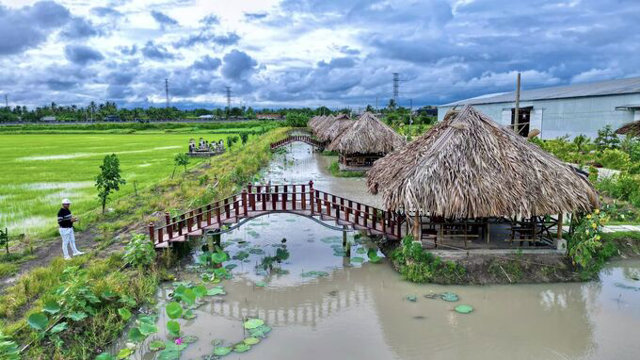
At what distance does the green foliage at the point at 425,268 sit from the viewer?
893cm

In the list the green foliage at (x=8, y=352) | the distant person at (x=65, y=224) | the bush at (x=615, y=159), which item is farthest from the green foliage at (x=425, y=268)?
the bush at (x=615, y=159)

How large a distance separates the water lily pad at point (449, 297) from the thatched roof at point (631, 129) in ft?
58.5

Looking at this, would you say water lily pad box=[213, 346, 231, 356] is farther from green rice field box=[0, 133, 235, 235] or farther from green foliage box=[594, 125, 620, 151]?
green foliage box=[594, 125, 620, 151]

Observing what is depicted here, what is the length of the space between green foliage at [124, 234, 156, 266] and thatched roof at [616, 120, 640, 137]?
22509 millimetres

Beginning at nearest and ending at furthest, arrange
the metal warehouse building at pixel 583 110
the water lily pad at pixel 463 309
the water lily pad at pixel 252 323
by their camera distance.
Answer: the water lily pad at pixel 252 323
the water lily pad at pixel 463 309
the metal warehouse building at pixel 583 110

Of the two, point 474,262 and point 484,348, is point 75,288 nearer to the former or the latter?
point 484,348

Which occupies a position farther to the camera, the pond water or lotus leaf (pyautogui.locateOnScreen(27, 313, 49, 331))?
the pond water

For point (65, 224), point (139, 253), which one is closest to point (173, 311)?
point (139, 253)

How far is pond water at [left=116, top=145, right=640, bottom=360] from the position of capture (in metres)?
6.67

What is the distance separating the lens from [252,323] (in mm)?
7406

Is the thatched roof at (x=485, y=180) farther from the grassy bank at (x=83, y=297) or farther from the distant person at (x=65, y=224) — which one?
the distant person at (x=65, y=224)

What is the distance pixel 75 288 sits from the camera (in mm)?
6746

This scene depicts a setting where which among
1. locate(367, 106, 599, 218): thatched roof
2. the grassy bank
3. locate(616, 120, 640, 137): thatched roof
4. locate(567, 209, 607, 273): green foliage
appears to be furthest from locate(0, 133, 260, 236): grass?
locate(616, 120, 640, 137): thatched roof

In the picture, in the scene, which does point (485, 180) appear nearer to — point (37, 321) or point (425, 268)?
point (425, 268)
